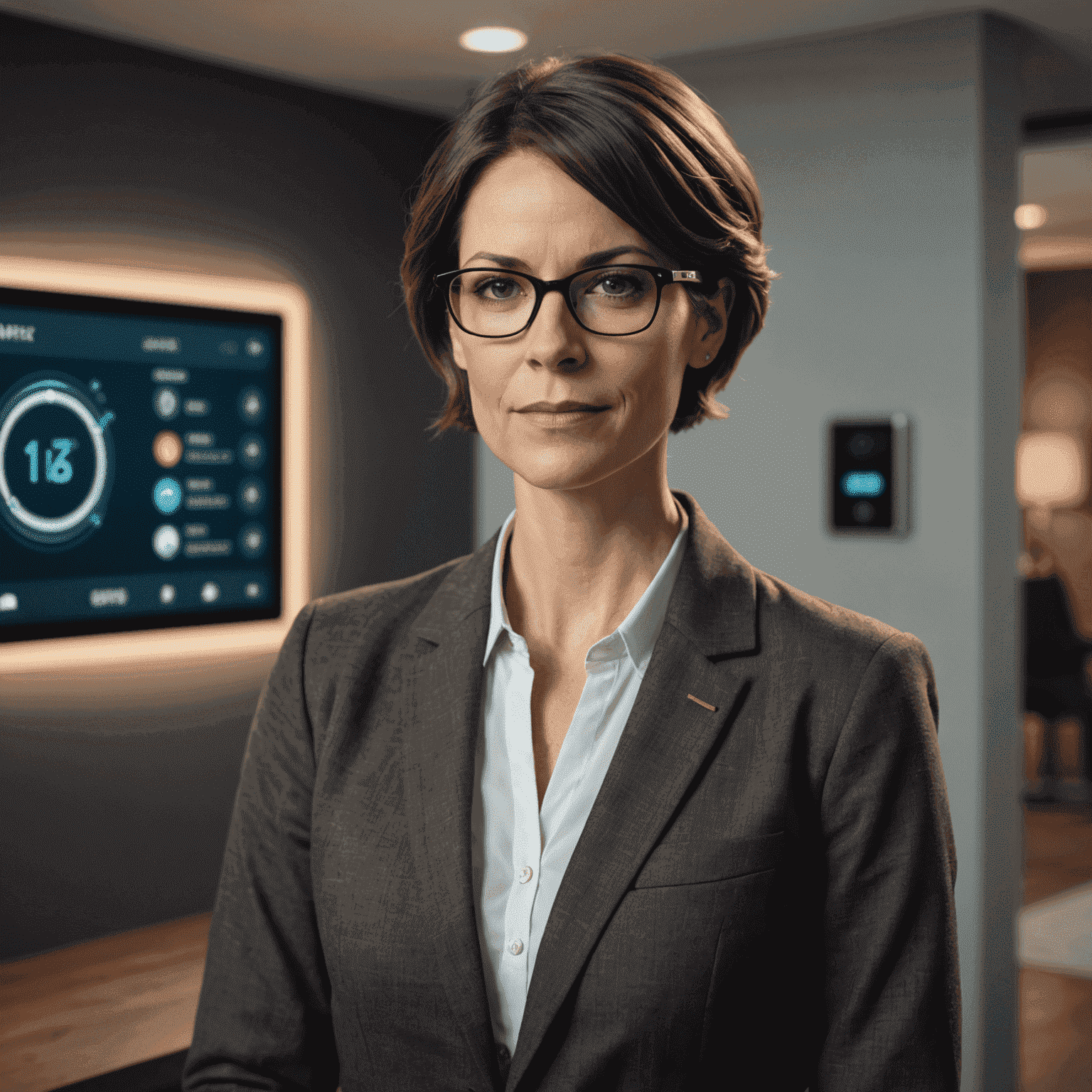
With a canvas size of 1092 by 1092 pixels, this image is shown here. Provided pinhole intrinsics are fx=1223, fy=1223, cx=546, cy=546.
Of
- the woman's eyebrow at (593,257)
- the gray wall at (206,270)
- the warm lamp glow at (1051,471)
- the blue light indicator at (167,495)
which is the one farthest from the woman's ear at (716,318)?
the warm lamp glow at (1051,471)

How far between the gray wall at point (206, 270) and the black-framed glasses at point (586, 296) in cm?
241

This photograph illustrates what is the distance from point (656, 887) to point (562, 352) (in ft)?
1.45

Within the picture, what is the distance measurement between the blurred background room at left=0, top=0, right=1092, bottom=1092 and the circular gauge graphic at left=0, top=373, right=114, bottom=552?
3 centimetres

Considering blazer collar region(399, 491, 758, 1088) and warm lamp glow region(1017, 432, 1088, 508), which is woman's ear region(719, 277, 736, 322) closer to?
blazer collar region(399, 491, 758, 1088)

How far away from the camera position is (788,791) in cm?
101

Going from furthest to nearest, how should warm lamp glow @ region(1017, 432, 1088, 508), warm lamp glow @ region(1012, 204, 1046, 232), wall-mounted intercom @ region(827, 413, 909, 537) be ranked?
warm lamp glow @ region(1017, 432, 1088, 508) → warm lamp glow @ region(1012, 204, 1046, 232) → wall-mounted intercom @ region(827, 413, 909, 537)

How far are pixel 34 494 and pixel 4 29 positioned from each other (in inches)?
44.4

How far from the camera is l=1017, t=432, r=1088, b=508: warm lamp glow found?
703cm

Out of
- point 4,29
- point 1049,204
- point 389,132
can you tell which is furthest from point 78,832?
point 1049,204

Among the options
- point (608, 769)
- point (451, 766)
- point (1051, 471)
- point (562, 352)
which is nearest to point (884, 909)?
point (608, 769)

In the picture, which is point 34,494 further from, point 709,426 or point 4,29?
point 709,426

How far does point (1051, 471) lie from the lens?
23.1ft

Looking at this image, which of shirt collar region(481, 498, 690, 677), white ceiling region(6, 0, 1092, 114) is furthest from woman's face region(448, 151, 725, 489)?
white ceiling region(6, 0, 1092, 114)

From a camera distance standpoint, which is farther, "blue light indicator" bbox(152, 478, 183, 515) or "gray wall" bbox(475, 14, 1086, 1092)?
"blue light indicator" bbox(152, 478, 183, 515)
